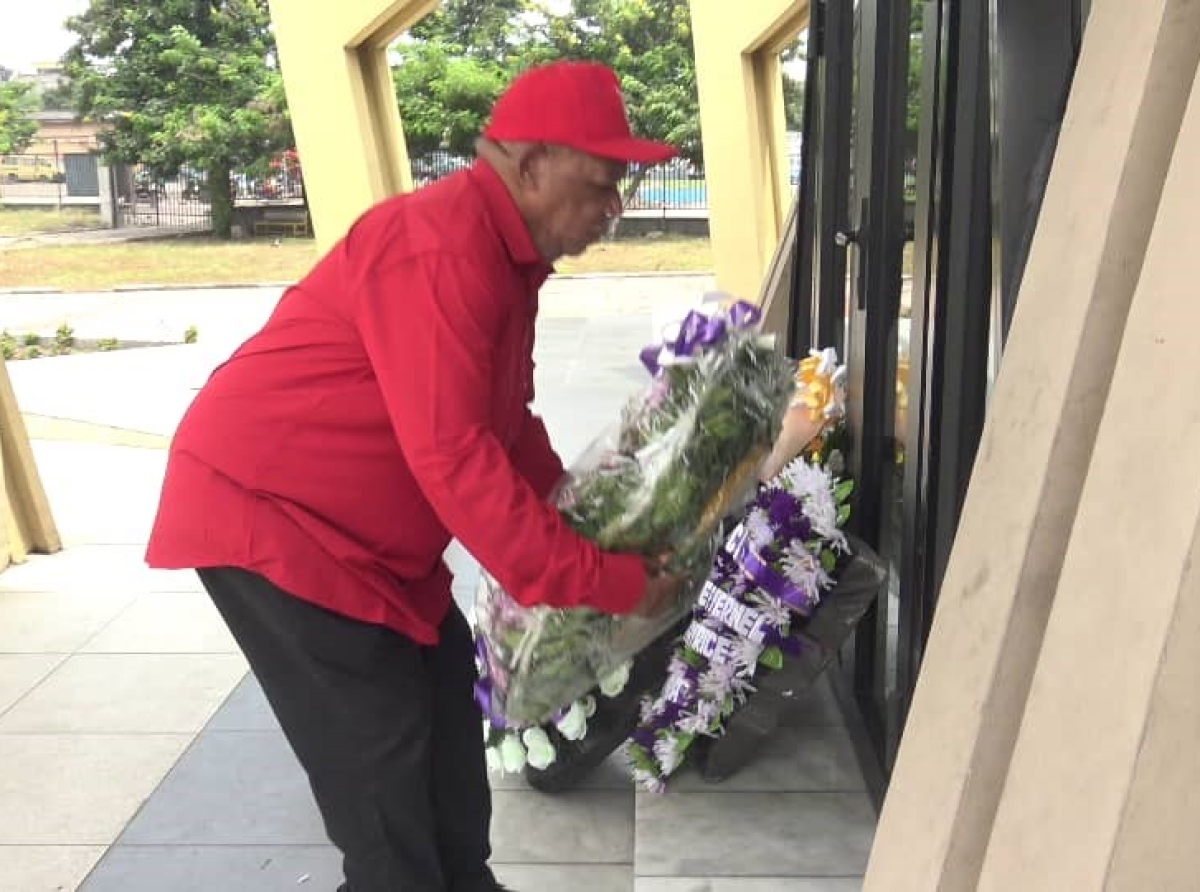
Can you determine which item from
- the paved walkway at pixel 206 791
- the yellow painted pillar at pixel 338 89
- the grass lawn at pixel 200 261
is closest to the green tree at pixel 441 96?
the grass lawn at pixel 200 261

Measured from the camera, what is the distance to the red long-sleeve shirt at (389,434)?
1.96 metres

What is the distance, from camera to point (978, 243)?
2611 mm

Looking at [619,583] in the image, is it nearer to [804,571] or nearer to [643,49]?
[804,571]

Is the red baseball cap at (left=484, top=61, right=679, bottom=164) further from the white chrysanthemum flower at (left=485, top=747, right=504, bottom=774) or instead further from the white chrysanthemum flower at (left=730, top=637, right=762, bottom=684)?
the white chrysanthemum flower at (left=485, top=747, right=504, bottom=774)

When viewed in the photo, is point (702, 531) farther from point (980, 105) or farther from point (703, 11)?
point (703, 11)

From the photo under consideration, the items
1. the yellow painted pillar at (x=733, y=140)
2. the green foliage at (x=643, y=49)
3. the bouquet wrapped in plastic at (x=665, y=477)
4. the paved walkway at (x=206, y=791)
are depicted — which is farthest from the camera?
the green foliage at (x=643, y=49)

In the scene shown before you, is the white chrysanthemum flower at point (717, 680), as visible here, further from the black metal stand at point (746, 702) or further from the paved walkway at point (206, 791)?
the paved walkway at point (206, 791)

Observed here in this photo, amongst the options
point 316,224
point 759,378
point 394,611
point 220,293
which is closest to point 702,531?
point 759,378

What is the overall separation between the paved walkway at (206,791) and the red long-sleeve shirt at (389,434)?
647mm

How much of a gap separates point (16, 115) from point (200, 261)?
651 cm

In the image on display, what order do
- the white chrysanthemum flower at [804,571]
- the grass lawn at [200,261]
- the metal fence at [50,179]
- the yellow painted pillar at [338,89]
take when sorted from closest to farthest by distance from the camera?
the white chrysanthemum flower at [804,571] → the yellow painted pillar at [338,89] → the grass lawn at [200,261] → the metal fence at [50,179]

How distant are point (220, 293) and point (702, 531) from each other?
20.4 m

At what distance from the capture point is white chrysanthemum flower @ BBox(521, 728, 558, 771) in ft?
11.0

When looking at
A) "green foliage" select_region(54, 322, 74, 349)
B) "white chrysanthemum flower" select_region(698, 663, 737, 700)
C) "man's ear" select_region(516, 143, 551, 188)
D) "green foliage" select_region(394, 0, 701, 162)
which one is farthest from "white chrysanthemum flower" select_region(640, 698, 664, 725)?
"green foliage" select_region(394, 0, 701, 162)
